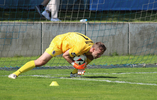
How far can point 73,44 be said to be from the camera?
6594 mm

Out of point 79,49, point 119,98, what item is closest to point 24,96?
point 119,98

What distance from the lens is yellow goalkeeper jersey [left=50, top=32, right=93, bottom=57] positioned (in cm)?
653

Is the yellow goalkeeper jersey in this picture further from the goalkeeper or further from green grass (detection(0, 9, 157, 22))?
green grass (detection(0, 9, 157, 22))

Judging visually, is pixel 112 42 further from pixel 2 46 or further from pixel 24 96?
pixel 24 96

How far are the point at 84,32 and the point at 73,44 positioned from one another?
270 inches

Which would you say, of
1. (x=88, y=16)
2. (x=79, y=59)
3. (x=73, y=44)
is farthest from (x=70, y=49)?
(x=88, y=16)

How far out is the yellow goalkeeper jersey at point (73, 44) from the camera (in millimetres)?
6531

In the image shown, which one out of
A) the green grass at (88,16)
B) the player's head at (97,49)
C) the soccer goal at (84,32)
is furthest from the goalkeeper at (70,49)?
the green grass at (88,16)

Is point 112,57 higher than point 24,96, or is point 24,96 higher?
point 24,96

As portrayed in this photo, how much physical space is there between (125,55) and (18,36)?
4614 mm

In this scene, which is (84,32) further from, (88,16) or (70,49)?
(70,49)

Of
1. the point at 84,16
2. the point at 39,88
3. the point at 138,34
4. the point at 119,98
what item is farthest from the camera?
the point at 84,16

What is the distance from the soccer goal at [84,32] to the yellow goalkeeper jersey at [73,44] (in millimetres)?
4157

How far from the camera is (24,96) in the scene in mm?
4469
